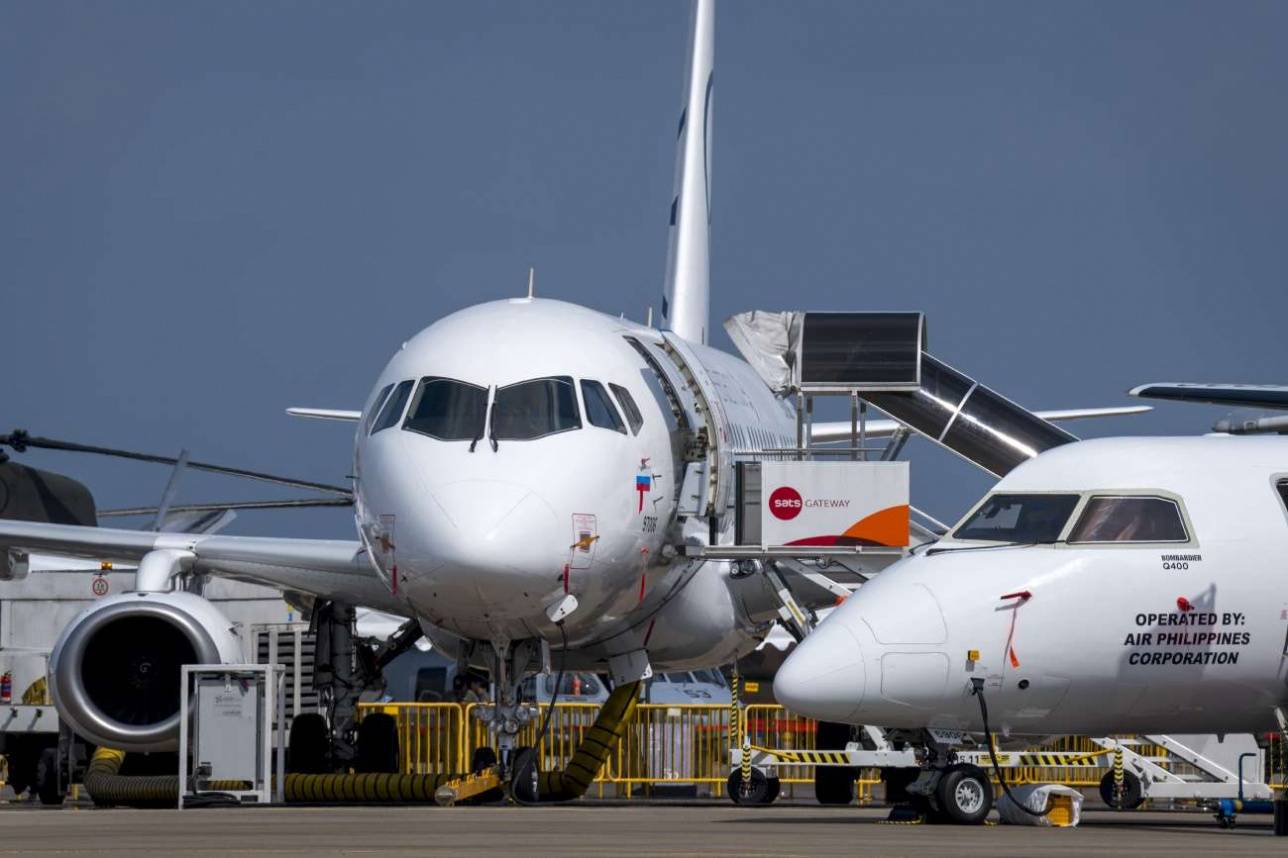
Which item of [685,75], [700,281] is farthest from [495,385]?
[685,75]

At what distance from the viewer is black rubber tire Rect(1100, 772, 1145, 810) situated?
844 inches

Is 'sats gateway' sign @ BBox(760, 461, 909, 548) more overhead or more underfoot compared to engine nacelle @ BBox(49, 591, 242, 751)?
more overhead

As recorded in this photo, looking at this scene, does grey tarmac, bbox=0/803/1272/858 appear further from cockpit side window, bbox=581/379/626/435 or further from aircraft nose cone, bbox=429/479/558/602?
cockpit side window, bbox=581/379/626/435

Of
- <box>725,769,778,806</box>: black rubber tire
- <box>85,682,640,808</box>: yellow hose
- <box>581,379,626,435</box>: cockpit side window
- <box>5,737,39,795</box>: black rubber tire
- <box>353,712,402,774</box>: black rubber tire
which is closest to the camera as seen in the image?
<box>581,379,626,435</box>: cockpit side window

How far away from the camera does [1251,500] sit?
15180 mm

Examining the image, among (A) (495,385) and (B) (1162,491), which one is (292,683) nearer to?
(A) (495,385)

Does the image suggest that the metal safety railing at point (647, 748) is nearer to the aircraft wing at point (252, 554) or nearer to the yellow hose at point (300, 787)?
the aircraft wing at point (252, 554)

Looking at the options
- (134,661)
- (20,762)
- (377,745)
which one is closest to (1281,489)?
(377,745)

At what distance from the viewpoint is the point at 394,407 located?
17594mm

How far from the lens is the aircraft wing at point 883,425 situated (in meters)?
25.5

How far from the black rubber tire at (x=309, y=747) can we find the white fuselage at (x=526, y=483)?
3122mm

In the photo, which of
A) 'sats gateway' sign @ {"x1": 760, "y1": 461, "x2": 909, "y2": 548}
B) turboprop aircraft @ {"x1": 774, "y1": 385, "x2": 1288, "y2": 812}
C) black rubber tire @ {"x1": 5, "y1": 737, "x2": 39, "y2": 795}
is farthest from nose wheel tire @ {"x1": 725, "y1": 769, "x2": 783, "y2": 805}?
black rubber tire @ {"x1": 5, "y1": 737, "x2": 39, "y2": 795}

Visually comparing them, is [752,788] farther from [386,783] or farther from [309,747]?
[309,747]

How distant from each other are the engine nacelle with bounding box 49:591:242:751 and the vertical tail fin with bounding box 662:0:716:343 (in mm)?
9979
